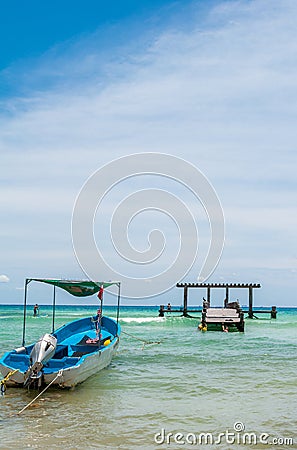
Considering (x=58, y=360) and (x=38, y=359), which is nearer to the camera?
(x=38, y=359)

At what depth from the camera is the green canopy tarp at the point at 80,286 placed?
15477mm

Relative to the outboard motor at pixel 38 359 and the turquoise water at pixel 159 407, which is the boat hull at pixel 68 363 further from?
the turquoise water at pixel 159 407

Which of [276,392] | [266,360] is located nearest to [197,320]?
[266,360]

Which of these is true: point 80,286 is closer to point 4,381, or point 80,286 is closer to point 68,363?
point 68,363

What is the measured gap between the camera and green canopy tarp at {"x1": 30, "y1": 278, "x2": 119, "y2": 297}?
1548 centimetres

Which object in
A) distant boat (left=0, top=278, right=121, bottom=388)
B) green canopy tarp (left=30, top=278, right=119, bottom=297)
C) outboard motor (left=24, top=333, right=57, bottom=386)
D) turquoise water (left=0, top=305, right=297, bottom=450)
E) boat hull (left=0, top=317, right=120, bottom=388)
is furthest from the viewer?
green canopy tarp (left=30, top=278, right=119, bottom=297)

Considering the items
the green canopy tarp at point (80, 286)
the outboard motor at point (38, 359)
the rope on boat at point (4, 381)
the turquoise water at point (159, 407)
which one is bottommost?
the turquoise water at point (159, 407)

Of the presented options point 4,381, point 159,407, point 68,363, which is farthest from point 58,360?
point 159,407

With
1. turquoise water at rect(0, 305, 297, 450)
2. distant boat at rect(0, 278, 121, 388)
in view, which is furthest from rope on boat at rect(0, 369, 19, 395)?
turquoise water at rect(0, 305, 297, 450)

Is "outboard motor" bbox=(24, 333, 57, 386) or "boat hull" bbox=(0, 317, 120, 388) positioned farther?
"boat hull" bbox=(0, 317, 120, 388)

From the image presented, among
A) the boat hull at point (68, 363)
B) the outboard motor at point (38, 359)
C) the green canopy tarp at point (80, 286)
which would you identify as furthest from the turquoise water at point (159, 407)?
the green canopy tarp at point (80, 286)

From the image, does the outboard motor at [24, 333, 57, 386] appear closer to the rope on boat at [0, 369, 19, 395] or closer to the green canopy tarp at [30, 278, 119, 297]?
the rope on boat at [0, 369, 19, 395]

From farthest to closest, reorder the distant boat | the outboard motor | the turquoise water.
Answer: the distant boat < the outboard motor < the turquoise water

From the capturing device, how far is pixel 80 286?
16.0 meters
